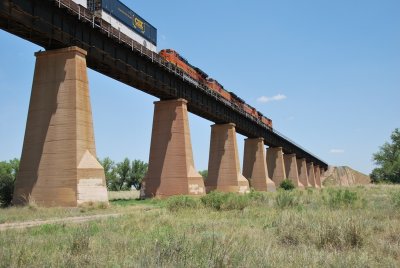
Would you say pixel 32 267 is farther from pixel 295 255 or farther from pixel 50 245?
pixel 295 255

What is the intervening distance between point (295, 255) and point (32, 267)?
15.4 feet

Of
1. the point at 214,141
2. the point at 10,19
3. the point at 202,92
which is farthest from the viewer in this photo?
the point at 214,141

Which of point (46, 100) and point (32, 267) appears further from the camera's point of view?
point (46, 100)

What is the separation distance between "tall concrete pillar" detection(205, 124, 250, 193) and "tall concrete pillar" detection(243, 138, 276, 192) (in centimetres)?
1358

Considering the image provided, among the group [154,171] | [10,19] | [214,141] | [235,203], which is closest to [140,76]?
[154,171]

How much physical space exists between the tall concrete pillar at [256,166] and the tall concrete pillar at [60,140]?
1719 inches

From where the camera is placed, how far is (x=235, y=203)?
2031cm

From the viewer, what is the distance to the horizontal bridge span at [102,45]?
75.9 ft

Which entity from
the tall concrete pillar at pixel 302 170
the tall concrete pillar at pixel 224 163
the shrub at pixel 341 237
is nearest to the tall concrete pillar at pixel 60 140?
the shrub at pixel 341 237

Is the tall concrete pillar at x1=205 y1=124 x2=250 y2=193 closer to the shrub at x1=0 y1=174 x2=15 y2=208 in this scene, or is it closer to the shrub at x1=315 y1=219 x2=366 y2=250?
the shrub at x1=0 y1=174 x2=15 y2=208

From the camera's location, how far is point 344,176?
152625mm

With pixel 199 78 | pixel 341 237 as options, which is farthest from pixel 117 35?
pixel 341 237

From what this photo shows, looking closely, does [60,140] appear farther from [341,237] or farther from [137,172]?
[137,172]

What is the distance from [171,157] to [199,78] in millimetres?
13006
